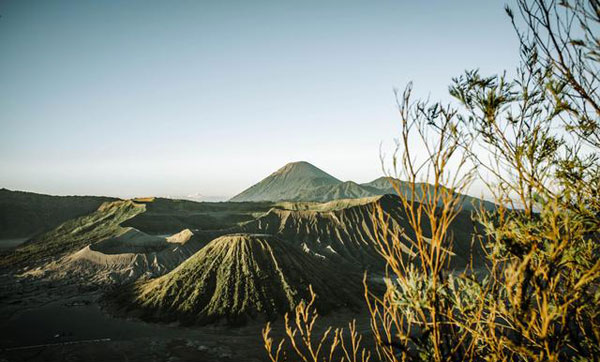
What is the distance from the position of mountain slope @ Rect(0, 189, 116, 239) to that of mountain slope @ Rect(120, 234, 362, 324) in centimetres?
6096

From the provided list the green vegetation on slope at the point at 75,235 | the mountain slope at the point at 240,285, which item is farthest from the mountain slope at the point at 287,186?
the mountain slope at the point at 240,285

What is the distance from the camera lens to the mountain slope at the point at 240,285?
2837 cm

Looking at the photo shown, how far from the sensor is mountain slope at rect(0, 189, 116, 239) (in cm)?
7881

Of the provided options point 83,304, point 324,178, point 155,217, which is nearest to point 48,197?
point 155,217

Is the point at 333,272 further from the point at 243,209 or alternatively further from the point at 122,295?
the point at 243,209

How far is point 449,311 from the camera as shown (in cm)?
366

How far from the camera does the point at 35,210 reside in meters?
84.4

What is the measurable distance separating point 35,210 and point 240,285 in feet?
271

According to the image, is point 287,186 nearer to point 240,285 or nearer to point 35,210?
point 35,210

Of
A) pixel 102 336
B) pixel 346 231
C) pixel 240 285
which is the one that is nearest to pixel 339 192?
pixel 346 231

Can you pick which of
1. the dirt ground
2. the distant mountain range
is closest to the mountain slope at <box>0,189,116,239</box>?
the dirt ground

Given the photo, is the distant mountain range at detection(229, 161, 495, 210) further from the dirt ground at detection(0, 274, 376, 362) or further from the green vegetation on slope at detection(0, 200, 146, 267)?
the dirt ground at detection(0, 274, 376, 362)

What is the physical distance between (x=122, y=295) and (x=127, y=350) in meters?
12.7

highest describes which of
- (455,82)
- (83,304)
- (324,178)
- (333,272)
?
(324,178)
